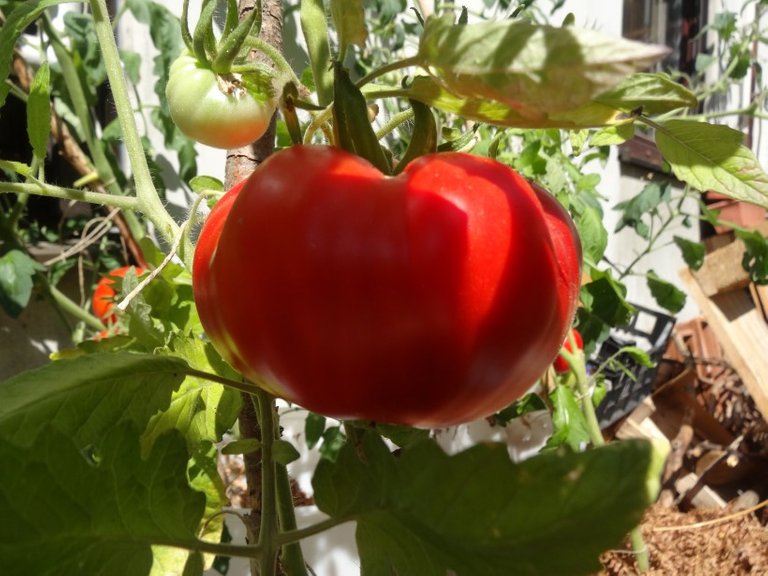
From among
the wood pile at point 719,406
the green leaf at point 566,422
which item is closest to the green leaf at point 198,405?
the green leaf at point 566,422

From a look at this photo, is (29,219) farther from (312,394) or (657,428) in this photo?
(657,428)

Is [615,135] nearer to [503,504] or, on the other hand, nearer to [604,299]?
[503,504]

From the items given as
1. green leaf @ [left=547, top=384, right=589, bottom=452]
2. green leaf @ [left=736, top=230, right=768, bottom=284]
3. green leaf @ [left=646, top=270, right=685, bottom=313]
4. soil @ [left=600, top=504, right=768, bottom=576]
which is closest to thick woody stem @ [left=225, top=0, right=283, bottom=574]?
green leaf @ [left=547, top=384, right=589, bottom=452]

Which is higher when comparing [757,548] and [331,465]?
[331,465]

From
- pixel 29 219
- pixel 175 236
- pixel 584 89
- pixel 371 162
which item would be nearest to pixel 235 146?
pixel 175 236

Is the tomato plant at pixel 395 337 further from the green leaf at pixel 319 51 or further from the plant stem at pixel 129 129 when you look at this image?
the plant stem at pixel 129 129

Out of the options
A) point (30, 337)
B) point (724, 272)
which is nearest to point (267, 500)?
point (30, 337)
